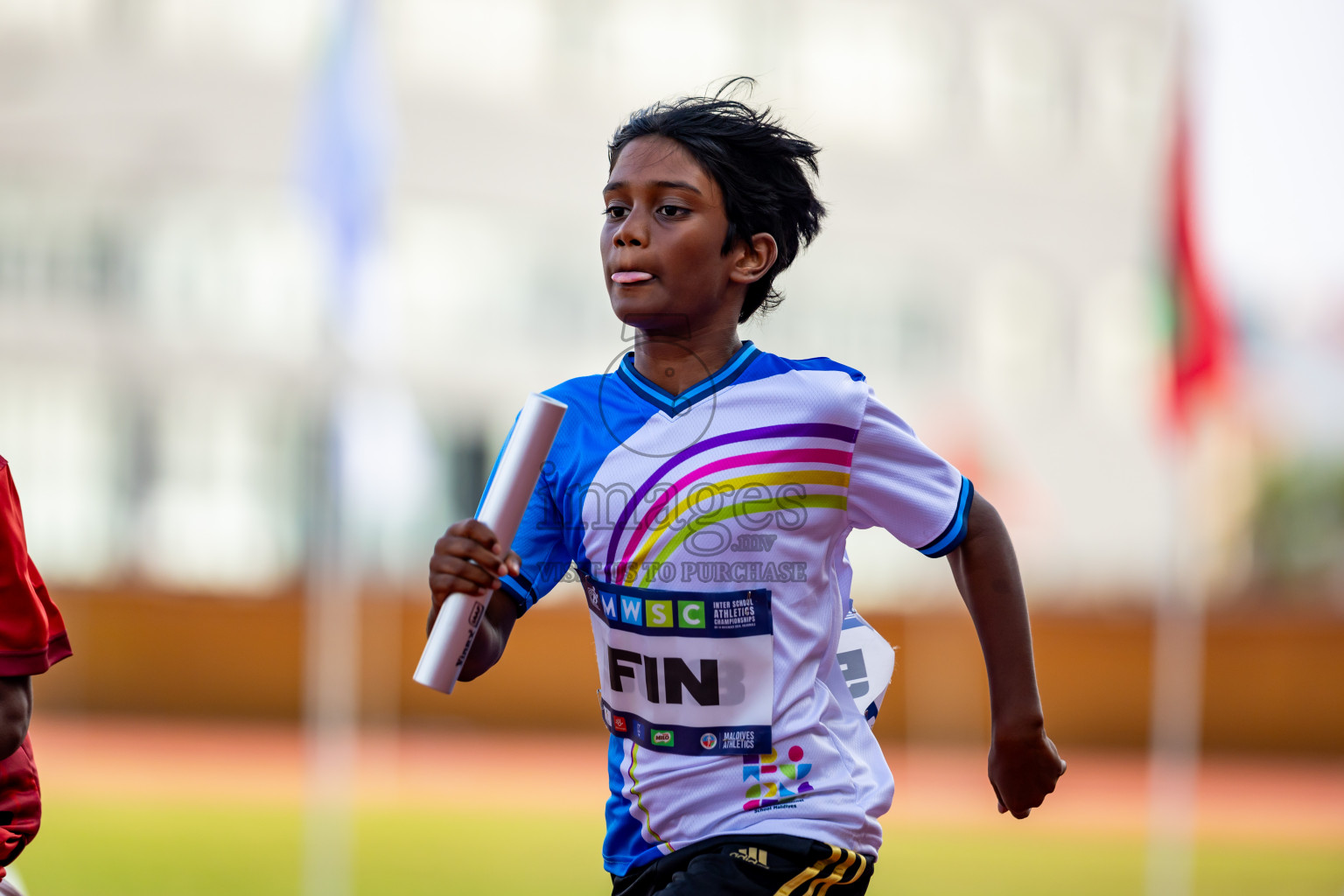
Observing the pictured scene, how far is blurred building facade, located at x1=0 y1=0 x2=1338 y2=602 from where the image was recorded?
21812 mm

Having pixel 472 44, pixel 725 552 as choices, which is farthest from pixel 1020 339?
pixel 725 552

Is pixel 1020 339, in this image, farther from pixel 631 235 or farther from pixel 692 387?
pixel 631 235

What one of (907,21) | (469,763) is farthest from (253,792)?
(907,21)

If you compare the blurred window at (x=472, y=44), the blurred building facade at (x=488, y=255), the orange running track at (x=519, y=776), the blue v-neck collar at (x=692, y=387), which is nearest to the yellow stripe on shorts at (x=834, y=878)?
the blue v-neck collar at (x=692, y=387)

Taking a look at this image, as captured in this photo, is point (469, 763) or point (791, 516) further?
point (469, 763)

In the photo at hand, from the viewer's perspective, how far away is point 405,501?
2078cm

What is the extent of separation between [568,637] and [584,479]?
15666 millimetres

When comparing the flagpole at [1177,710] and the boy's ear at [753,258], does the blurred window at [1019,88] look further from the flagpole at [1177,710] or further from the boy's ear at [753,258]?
the boy's ear at [753,258]

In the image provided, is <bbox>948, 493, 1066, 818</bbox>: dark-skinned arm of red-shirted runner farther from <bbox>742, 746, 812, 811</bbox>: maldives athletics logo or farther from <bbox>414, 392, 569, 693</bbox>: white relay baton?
<bbox>414, 392, 569, 693</bbox>: white relay baton

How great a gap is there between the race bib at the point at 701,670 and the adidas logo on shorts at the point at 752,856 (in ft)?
0.51

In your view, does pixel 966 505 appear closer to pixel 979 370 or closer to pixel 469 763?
pixel 469 763

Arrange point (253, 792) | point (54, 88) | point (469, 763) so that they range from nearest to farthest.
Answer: point (253, 792) → point (469, 763) → point (54, 88)

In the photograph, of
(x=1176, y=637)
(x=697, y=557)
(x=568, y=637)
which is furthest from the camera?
(x=568, y=637)

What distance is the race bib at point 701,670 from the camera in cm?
239
